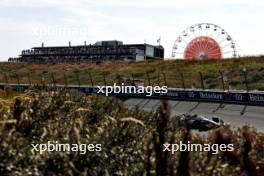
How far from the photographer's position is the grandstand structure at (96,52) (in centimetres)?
13595

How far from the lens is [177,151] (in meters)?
5.77

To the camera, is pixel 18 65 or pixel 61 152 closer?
pixel 61 152

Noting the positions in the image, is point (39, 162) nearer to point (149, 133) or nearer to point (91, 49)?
point (149, 133)

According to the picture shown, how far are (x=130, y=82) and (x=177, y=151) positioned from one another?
51.7 m

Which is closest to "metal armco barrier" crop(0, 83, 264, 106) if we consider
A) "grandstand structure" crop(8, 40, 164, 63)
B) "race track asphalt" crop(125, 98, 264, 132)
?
"race track asphalt" crop(125, 98, 264, 132)

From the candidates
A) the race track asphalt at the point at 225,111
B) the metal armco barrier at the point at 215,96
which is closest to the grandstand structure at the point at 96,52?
the metal armco barrier at the point at 215,96

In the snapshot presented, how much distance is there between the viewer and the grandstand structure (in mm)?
135950

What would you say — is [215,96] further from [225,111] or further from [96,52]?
[96,52]

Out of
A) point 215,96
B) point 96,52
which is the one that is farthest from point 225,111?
point 96,52

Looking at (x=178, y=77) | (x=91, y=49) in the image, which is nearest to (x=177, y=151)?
(x=178, y=77)

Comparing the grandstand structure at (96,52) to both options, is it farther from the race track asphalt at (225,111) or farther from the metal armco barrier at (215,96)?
the race track asphalt at (225,111)

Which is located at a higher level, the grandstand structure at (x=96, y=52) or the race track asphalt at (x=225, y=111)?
the grandstand structure at (x=96, y=52)

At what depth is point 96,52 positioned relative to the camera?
142125 mm

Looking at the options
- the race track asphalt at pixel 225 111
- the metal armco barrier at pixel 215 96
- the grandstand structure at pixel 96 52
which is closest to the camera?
the race track asphalt at pixel 225 111
